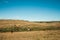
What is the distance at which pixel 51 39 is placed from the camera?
1489cm

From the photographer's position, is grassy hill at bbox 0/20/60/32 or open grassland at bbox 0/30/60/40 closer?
open grassland at bbox 0/30/60/40

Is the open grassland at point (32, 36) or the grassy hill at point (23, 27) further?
the grassy hill at point (23, 27)

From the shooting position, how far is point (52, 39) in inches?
586

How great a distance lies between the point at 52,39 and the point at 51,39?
0.43 ft

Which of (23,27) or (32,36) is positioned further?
(23,27)

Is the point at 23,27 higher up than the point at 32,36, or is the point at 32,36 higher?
the point at 32,36
